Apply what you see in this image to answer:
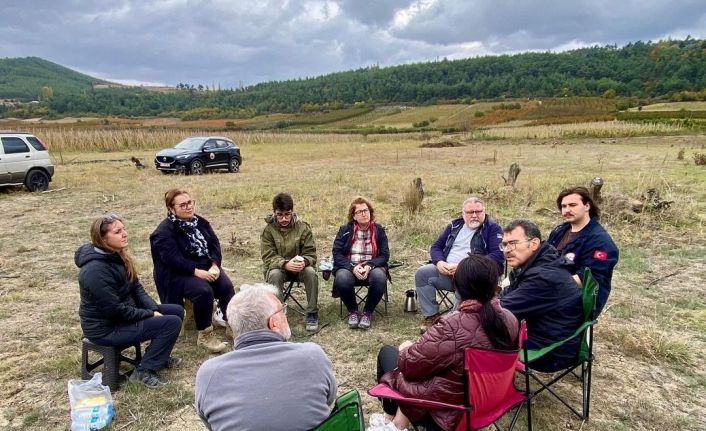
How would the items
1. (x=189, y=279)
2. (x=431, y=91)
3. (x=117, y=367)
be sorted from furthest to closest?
1. (x=431, y=91)
2. (x=189, y=279)
3. (x=117, y=367)

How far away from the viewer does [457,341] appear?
2014 millimetres

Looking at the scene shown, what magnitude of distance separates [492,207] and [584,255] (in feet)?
18.2

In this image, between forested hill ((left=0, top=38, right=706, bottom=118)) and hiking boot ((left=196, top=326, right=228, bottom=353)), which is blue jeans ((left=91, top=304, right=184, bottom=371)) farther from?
forested hill ((left=0, top=38, right=706, bottom=118))

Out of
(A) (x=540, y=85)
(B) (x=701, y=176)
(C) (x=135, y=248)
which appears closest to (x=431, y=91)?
(A) (x=540, y=85)

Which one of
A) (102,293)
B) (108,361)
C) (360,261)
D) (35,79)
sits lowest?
(108,361)

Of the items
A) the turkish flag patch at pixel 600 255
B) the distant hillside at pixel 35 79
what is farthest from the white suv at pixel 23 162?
the distant hillside at pixel 35 79

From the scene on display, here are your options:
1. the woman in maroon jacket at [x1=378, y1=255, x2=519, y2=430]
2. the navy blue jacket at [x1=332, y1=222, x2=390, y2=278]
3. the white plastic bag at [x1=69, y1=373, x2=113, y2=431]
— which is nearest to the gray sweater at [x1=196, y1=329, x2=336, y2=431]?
the woman in maroon jacket at [x1=378, y1=255, x2=519, y2=430]

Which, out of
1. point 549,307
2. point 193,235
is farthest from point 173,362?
point 549,307

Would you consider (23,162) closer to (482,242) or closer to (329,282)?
(329,282)

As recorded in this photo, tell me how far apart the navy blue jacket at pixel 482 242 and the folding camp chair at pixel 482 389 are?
78.4 inches

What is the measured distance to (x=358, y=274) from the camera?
4168 millimetres

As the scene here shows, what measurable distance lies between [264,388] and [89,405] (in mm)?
1973

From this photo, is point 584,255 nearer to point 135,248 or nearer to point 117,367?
point 117,367

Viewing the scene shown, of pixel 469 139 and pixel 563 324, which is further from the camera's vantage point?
pixel 469 139
